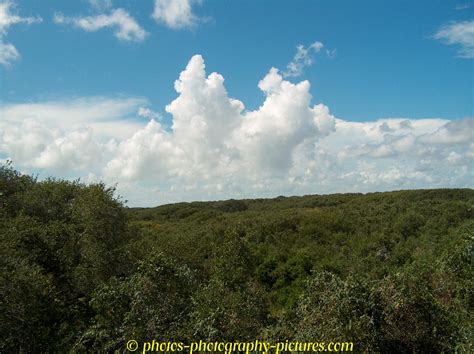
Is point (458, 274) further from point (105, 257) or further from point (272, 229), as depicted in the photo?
point (272, 229)

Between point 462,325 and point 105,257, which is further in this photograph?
point 105,257

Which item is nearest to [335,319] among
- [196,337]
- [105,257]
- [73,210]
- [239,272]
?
[196,337]

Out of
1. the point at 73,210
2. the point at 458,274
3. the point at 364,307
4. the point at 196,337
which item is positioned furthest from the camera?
the point at 73,210

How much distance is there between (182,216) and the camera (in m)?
68.2

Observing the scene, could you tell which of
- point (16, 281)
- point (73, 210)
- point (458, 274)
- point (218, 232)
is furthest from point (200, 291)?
point (218, 232)

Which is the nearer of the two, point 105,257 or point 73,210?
point 105,257

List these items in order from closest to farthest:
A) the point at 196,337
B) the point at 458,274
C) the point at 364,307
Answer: the point at 196,337
the point at 364,307
the point at 458,274

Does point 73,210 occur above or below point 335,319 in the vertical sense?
above

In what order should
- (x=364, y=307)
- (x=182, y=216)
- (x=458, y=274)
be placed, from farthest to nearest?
1. (x=182, y=216)
2. (x=458, y=274)
3. (x=364, y=307)

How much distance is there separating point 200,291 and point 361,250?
27899 millimetres

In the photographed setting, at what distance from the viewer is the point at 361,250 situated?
36.0 meters

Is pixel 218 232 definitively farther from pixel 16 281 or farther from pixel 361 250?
pixel 16 281

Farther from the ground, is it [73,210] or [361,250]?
[73,210]

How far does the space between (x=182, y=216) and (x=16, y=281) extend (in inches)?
2230
